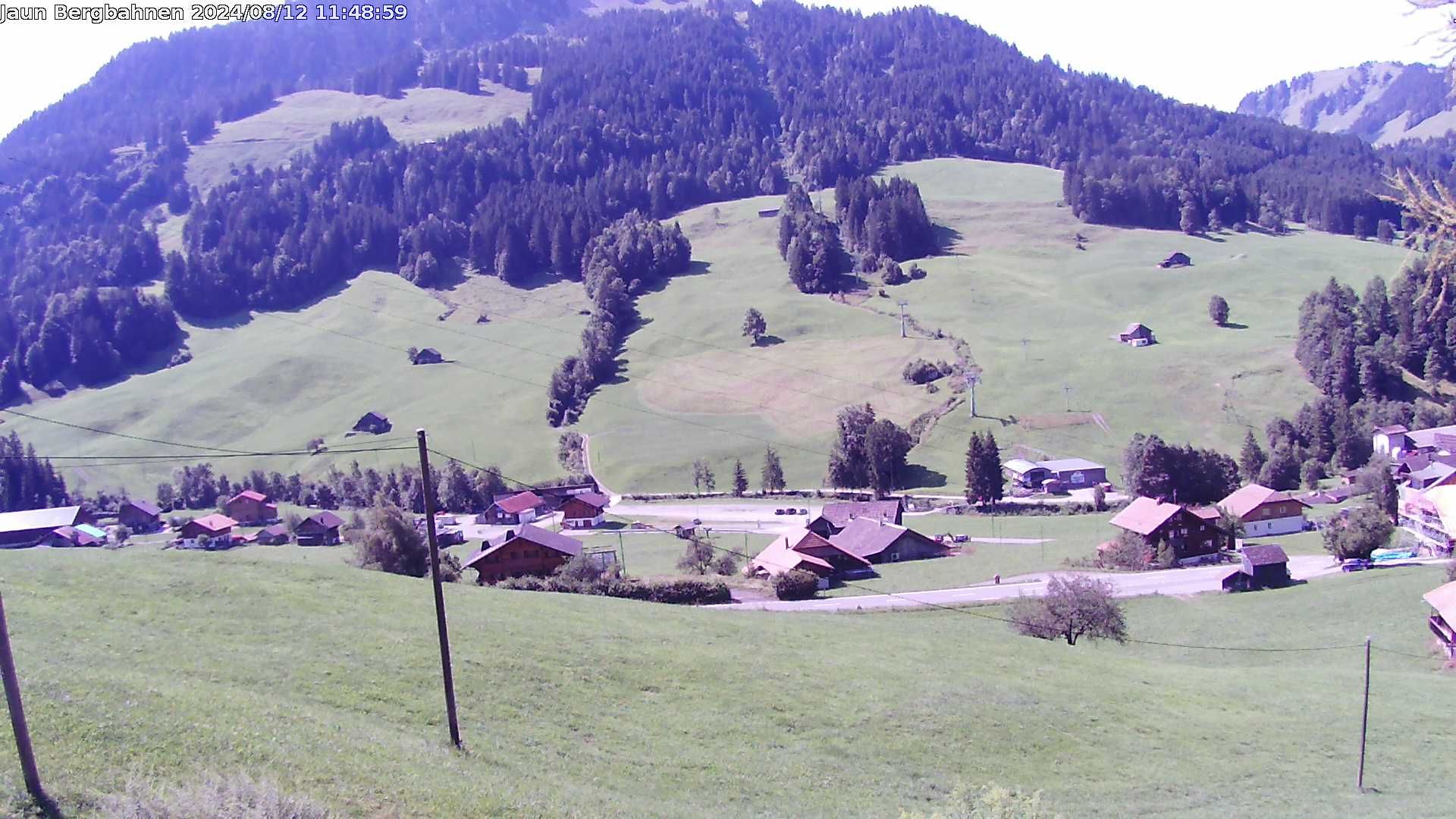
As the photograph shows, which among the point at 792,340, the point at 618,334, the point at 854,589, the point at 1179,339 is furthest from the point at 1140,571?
the point at 618,334

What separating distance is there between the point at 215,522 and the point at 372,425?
37022mm

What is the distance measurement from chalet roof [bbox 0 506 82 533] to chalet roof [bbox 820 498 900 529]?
76183 millimetres

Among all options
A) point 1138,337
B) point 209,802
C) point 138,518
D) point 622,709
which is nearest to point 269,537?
point 138,518

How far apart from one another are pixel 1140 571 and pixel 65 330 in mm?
190561

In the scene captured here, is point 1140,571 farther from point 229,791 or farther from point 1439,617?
point 229,791

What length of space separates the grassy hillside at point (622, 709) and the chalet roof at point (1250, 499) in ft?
127

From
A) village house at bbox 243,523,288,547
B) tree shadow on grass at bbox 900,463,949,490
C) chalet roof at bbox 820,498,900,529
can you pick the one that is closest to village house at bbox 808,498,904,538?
chalet roof at bbox 820,498,900,529

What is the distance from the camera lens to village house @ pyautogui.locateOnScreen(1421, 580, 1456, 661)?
42709 mm

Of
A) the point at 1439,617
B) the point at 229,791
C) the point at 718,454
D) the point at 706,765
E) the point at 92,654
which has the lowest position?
the point at 718,454

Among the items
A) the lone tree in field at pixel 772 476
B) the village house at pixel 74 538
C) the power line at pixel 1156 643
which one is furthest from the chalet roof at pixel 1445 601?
the village house at pixel 74 538

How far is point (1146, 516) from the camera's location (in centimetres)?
7162

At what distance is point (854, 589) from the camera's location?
206ft

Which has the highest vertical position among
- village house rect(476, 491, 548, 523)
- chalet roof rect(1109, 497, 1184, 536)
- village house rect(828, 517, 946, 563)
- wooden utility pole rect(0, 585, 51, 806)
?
wooden utility pole rect(0, 585, 51, 806)

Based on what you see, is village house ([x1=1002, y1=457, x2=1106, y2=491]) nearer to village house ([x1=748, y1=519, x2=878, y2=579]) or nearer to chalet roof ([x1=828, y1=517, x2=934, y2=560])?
chalet roof ([x1=828, y1=517, x2=934, y2=560])
